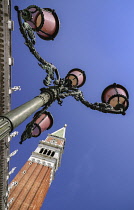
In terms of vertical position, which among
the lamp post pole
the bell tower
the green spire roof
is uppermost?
the lamp post pole

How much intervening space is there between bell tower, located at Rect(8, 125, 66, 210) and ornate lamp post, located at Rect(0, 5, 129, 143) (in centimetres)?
2253

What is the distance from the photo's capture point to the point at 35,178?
3391 cm

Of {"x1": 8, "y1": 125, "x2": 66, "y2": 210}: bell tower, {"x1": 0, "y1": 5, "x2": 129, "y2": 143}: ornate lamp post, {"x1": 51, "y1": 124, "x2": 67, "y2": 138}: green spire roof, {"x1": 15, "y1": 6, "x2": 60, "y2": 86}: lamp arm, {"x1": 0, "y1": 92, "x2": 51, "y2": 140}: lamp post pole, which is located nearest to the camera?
{"x1": 0, "y1": 92, "x2": 51, "y2": 140}: lamp post pole

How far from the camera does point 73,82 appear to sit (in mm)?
6605

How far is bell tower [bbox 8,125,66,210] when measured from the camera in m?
28.8

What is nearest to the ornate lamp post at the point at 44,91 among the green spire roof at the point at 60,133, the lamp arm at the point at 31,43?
the lamp arm at the point at 31,43

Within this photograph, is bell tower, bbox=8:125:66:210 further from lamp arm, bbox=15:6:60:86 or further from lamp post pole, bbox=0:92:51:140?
lamp post pole, bbox=0:92:51:140

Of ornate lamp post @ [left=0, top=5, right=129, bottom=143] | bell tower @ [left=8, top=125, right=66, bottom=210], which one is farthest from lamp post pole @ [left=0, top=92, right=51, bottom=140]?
bell tower @ [left=8, top=125, right=66, bottom=210]

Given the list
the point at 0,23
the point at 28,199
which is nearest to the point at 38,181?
the point at 28,199

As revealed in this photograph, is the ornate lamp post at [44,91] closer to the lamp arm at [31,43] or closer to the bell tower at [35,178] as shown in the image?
the lamp arm at [31,43]

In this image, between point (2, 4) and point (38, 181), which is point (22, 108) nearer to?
point (2, 4)

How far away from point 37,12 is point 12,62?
31.3 feet

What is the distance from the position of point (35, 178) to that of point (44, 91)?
32.6 metres

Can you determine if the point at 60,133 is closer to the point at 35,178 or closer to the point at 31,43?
the point at 35,178
